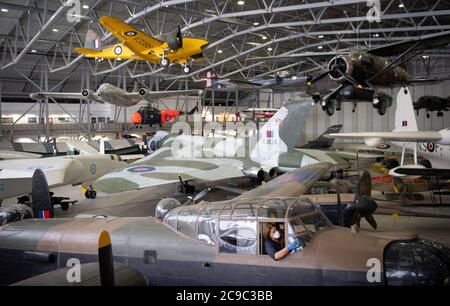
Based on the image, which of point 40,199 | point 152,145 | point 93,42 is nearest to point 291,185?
point 40,199

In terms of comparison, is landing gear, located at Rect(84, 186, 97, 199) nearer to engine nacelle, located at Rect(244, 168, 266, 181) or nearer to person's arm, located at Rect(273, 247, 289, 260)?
engine nacelle, located at Rect(244, 168, 266, 181)

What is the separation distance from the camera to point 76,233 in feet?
15.7

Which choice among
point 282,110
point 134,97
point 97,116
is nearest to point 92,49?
point 134,97

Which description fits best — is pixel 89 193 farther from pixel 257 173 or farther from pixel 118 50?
pixel 257 173

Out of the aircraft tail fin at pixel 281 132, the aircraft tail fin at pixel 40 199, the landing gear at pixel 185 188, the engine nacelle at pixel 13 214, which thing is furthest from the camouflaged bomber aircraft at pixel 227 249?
the landing gear at pixel 185 188

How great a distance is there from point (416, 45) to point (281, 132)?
4.57m

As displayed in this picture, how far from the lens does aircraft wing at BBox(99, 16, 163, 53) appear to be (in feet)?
36.7

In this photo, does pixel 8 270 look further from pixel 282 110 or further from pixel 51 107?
pixel 51 107

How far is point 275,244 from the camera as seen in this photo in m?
3.85

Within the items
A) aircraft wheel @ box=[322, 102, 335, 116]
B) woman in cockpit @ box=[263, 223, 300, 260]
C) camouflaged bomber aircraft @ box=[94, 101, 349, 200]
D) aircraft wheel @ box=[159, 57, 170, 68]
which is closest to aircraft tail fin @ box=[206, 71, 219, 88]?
camouflaged bomber aircraft @ box=[94, 101, 349, 200]

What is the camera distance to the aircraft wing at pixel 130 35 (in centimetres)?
1119

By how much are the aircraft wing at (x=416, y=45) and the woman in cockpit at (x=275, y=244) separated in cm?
751

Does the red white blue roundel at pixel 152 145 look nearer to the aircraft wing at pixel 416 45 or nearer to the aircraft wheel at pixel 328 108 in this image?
the aircraft wheel at pixel 328 108
